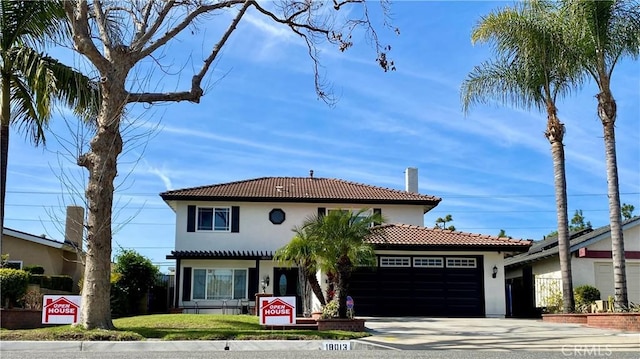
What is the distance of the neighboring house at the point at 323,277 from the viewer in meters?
24.9

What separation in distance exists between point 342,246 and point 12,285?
30.4ft

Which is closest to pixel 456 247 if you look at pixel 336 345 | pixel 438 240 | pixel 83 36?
pixel 438 240

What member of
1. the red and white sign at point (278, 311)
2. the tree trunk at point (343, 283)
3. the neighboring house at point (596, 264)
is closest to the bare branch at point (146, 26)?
the red and white sign at point (278, 311)

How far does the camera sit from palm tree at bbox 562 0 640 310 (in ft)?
63.2

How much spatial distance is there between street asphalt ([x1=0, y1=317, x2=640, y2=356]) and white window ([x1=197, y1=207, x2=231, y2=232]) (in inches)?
509

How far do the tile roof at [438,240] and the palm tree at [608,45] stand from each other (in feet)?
18.4

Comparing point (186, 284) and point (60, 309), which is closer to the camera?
point (60, 309)

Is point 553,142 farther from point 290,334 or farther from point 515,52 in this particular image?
point 290,334

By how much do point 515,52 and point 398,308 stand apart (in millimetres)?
10145

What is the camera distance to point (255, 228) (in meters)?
28.8

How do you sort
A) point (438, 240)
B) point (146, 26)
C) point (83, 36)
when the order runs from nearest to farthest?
point (83, 36), point (146, 26), point (438, 240)

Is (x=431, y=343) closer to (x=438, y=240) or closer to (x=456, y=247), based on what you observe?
(x=456, y=247)

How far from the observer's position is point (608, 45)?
1961 cm

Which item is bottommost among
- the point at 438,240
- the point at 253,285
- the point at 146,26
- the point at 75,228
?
the point at 253,285
